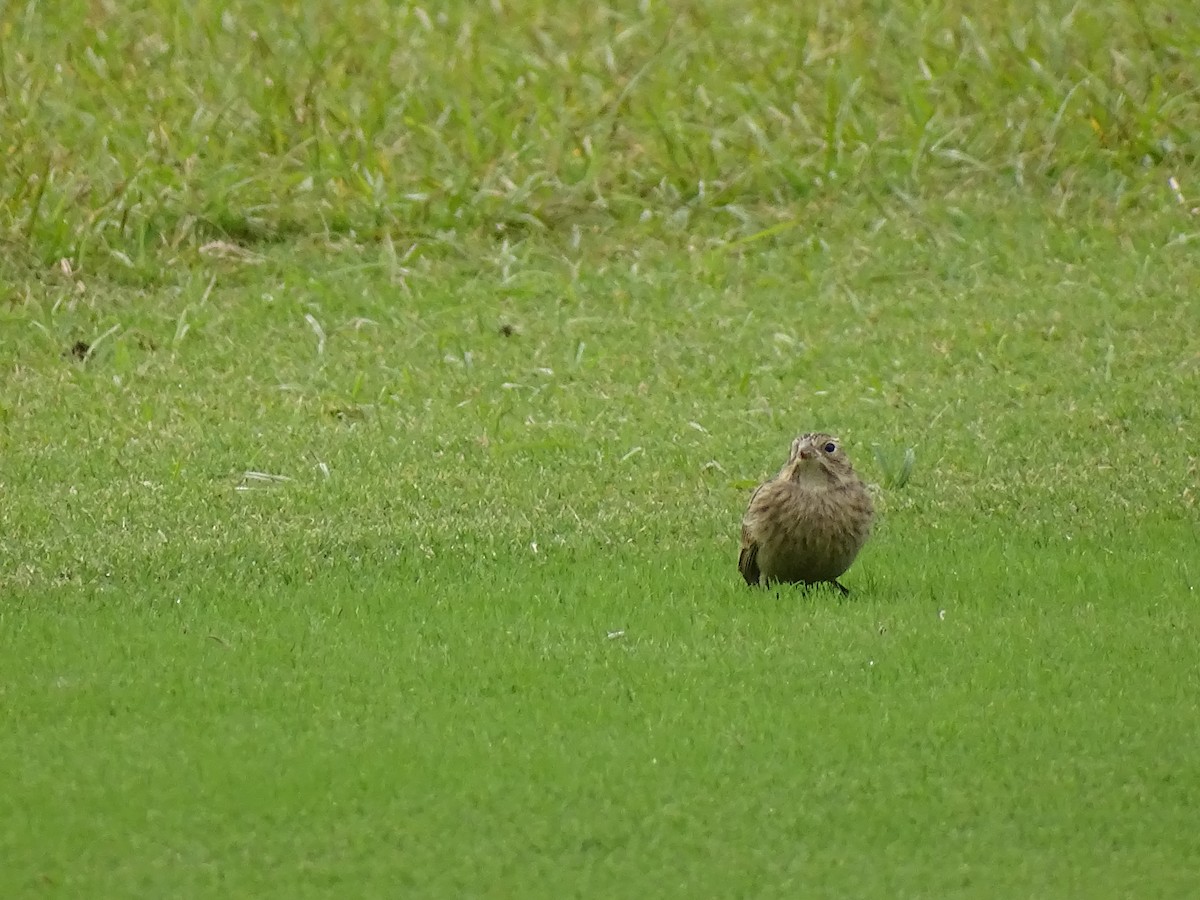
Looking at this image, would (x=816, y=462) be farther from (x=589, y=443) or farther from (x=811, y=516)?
(x=589, y=443)

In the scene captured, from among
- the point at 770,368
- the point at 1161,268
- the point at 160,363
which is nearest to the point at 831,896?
the point at 770,368

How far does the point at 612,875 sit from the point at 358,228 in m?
6.99

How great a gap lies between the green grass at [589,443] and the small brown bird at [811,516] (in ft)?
0.60

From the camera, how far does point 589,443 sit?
8.95m

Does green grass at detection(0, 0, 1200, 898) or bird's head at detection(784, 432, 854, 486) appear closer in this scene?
green grass at detection(0, 0, 1200, 898)

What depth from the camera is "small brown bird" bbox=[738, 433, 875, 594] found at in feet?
23.0

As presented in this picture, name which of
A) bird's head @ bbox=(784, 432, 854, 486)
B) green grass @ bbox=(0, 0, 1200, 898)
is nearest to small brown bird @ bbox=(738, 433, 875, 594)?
bird's head @ bbox=(784, 432, 854, 486)

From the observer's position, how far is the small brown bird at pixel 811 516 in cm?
702

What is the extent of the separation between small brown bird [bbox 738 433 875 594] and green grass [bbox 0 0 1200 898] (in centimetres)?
18

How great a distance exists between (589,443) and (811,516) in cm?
211

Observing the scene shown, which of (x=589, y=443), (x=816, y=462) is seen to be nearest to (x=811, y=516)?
(x=816, y=462)

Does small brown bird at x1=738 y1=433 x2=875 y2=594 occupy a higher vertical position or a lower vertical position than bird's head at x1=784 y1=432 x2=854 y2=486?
lower

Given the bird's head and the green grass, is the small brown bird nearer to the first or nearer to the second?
the bird's head

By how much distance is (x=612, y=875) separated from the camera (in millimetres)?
Result: 5078
